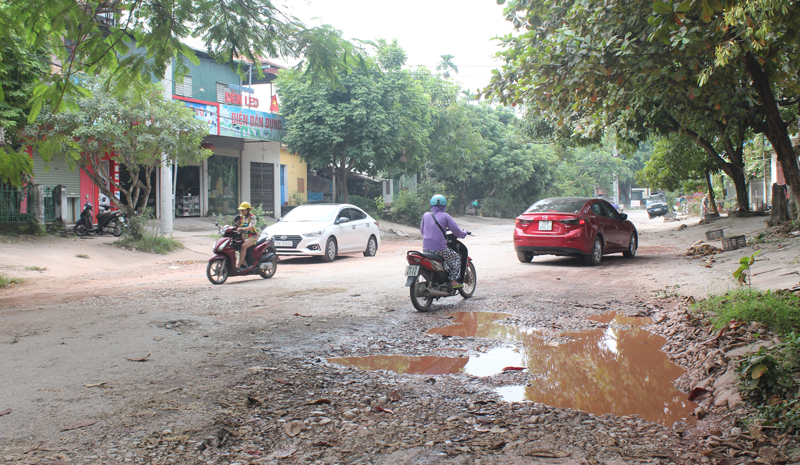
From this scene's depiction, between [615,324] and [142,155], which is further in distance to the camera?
[142,155]

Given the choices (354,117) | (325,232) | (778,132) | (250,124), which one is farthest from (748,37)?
(250,124)

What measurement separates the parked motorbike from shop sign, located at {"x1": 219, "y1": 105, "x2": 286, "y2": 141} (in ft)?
22.3

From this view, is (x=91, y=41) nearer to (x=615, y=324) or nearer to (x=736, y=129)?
(x=615, y=324)

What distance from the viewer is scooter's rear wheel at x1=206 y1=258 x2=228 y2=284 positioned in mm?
10367

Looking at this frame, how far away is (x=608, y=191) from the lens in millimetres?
69312

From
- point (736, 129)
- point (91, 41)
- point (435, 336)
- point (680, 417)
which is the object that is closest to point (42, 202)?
point (91, 41)

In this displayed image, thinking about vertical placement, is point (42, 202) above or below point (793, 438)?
above

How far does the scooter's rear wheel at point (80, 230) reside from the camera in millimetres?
18047

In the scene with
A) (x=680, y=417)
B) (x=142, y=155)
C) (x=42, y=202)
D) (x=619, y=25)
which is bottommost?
(x=680, y=417)

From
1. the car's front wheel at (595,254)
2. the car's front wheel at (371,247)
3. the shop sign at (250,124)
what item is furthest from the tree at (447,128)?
the car's front wheel at (595,254)

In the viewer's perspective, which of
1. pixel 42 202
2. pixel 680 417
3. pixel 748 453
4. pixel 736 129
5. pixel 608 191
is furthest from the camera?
pixel 608 191

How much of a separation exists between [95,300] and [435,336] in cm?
502

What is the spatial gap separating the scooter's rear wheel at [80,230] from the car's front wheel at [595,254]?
1471 cm

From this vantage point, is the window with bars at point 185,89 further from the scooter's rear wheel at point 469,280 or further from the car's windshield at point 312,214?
the scooter's rear wheel at point 469,280
